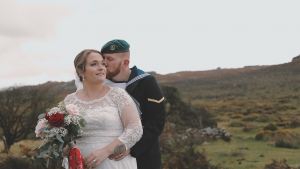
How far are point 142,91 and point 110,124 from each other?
66cm

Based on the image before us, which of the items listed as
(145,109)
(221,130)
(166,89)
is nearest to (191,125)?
(221,130)

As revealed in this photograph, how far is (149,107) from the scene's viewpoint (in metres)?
2.94

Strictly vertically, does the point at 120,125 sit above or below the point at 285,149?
above

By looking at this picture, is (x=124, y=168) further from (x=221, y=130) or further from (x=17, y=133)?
(x=17, y=133)

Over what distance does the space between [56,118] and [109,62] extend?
0.96m

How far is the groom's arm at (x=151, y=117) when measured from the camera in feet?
8.93

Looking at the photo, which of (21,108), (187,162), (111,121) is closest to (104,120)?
(111,121)

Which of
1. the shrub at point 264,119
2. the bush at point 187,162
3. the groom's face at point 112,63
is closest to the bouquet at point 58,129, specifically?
the groom's face at point 112,63

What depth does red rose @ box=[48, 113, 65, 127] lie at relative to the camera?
2262mm

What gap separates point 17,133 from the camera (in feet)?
50.5

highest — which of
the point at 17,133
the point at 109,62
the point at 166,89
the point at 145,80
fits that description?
the point at 109,62

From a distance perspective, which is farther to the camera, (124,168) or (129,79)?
(129,79)

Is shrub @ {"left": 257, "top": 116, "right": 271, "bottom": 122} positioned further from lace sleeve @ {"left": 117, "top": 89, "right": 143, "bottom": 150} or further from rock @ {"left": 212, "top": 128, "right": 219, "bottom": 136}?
lace sleeve @ {"left": 117, "top": 89, "right": 143, "bottom": 150}

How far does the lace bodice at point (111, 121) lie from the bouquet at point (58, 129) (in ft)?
0.45
